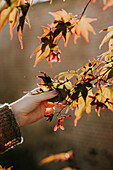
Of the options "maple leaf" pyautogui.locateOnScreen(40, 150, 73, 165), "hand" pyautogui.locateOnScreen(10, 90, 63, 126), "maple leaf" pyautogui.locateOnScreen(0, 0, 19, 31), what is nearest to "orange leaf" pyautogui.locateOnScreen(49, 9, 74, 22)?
"maple leaf" pyautogui.locateOnScreen(0, 0, 19, 31)

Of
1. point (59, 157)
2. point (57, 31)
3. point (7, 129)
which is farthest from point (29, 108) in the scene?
point (59, 157)

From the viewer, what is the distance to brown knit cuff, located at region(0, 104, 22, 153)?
67 cm

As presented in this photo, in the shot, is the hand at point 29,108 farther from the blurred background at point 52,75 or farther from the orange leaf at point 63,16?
the blurred background at point 52,75

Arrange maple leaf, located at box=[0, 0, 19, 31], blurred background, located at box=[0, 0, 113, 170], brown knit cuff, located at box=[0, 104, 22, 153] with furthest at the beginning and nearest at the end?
blurred background, located at box=[0, 0, 113, 170] < brown knit cuff, located at box=[0, 104, 22, 153] < maple leaf, located at box=[0, 0, 19, 31]

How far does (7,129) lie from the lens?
2.21 ft

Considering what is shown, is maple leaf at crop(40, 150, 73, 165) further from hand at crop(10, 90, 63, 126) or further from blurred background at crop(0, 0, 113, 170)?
hand at crop(10, 90, 63, 126)

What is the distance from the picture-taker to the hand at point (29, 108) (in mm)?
682

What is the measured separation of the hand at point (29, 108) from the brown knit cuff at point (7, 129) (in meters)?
0.06

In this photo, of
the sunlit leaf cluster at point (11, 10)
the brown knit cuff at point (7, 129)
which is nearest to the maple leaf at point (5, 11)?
the sunlit leaf cluster at point (11, 10)

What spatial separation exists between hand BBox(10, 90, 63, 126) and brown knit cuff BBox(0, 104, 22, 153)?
0.18ft

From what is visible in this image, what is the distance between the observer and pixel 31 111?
77 centimetres

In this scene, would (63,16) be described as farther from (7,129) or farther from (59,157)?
(59,157)

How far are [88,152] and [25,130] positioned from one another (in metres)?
1.03

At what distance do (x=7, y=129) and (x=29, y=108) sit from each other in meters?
0.11
